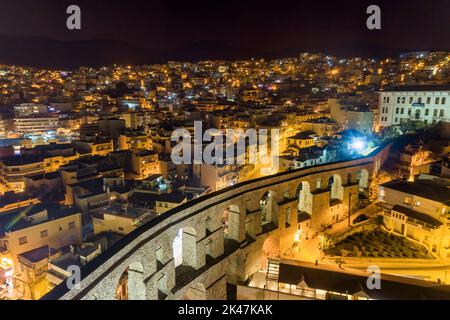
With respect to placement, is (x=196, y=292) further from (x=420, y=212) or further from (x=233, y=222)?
(x=420, y=212)

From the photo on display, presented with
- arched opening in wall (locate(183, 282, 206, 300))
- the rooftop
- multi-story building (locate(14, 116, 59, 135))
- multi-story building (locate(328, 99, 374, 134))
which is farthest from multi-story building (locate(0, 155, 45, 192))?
multi-story building (locate(328, 99, 374, 134))

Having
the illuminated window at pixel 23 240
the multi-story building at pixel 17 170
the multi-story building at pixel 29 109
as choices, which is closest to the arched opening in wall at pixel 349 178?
the illuminated window at pixel 23 240

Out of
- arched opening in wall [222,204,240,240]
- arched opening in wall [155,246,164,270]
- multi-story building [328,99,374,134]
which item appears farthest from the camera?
multi-story building [328,99,374,134]

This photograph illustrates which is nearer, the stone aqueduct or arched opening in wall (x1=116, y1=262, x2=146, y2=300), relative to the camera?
the stone aqueduct

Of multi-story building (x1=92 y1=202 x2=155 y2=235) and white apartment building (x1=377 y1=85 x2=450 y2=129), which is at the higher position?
white apartment building (x1=377 y1=85 x2=450 y2=129)

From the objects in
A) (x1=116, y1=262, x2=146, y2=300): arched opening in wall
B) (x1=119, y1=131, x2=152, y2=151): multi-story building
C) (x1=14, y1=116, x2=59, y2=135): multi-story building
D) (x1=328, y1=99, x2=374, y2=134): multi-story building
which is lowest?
(x1=116, y1=262, x2=146, y2=300): arched opening in wall

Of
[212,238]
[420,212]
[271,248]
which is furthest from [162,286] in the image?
[420,212]

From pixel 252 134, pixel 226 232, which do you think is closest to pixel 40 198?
pixel 226 232

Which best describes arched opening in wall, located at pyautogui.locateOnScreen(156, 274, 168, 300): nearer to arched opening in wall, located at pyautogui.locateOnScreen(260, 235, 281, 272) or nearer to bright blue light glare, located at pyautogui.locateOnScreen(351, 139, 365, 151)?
arched opening in wall, located at pyautogui.locateOnScreen(260, 235, 281, 272)
